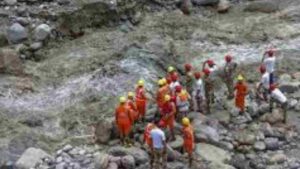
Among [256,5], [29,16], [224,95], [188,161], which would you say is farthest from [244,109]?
[29,16]

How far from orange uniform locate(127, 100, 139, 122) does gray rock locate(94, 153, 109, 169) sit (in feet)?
4.03

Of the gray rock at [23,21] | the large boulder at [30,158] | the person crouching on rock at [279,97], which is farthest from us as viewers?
the gray rock at [23,21]

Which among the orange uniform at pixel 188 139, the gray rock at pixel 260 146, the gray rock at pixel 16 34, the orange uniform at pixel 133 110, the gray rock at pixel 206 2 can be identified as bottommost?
the gray rock at pixel 260 146

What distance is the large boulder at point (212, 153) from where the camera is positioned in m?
18.9

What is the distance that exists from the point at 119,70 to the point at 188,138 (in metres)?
5.93

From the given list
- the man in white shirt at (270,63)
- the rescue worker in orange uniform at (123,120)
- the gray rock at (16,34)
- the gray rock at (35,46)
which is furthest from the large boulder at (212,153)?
the gray rock at (16,34)

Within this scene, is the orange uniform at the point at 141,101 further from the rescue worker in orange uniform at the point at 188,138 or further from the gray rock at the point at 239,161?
the gray rock at the point at 239,161

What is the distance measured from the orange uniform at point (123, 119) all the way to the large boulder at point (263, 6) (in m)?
10.3

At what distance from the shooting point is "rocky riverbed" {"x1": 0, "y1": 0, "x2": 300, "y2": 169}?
19.3 meters

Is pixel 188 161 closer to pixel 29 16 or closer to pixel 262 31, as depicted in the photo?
pixel 262 31

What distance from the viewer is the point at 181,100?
19422 mm

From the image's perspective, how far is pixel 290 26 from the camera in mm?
26078

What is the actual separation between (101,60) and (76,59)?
966 mm

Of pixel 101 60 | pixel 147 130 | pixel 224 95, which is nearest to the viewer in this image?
pixel 147 130
